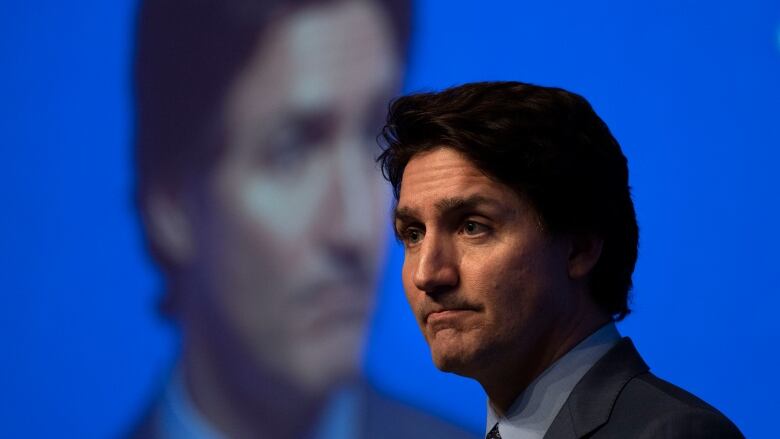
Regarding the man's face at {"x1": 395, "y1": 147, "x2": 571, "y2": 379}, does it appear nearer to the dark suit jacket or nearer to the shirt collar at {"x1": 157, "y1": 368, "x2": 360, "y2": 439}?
the dark suit jacket

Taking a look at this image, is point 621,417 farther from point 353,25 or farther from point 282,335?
point 353,25

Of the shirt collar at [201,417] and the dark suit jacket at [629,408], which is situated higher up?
the dark suit jacket at [629,408]

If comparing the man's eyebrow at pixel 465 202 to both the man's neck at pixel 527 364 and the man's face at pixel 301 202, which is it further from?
the man's face at pixel 301 202

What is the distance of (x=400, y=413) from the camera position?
107 inches

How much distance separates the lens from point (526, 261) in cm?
154

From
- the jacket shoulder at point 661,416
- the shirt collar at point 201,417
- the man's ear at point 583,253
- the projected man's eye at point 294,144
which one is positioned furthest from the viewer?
the projected man's eye at point 294,144

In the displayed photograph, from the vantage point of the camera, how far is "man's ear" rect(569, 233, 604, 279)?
161cm

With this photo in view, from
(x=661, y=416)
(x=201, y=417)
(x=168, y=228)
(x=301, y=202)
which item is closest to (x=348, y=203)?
(x=301, y=202)

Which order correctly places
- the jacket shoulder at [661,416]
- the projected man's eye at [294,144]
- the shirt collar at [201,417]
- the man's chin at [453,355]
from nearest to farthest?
the jacket shoulder at [661,416] < the man's chin at [453,355] < the shirt collar at [201,417] < the projected man's eye at [294,144]

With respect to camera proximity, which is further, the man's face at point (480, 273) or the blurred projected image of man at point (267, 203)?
the blurred projected image of man at point (267, 203)

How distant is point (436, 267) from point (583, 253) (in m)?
0.26

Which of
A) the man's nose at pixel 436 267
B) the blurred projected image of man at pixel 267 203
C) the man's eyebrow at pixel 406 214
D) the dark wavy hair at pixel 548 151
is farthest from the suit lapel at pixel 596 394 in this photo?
the blurred projected image of man at pixel 267 203

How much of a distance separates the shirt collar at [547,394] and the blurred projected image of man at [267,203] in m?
1.14

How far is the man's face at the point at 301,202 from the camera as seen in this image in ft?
9.05
